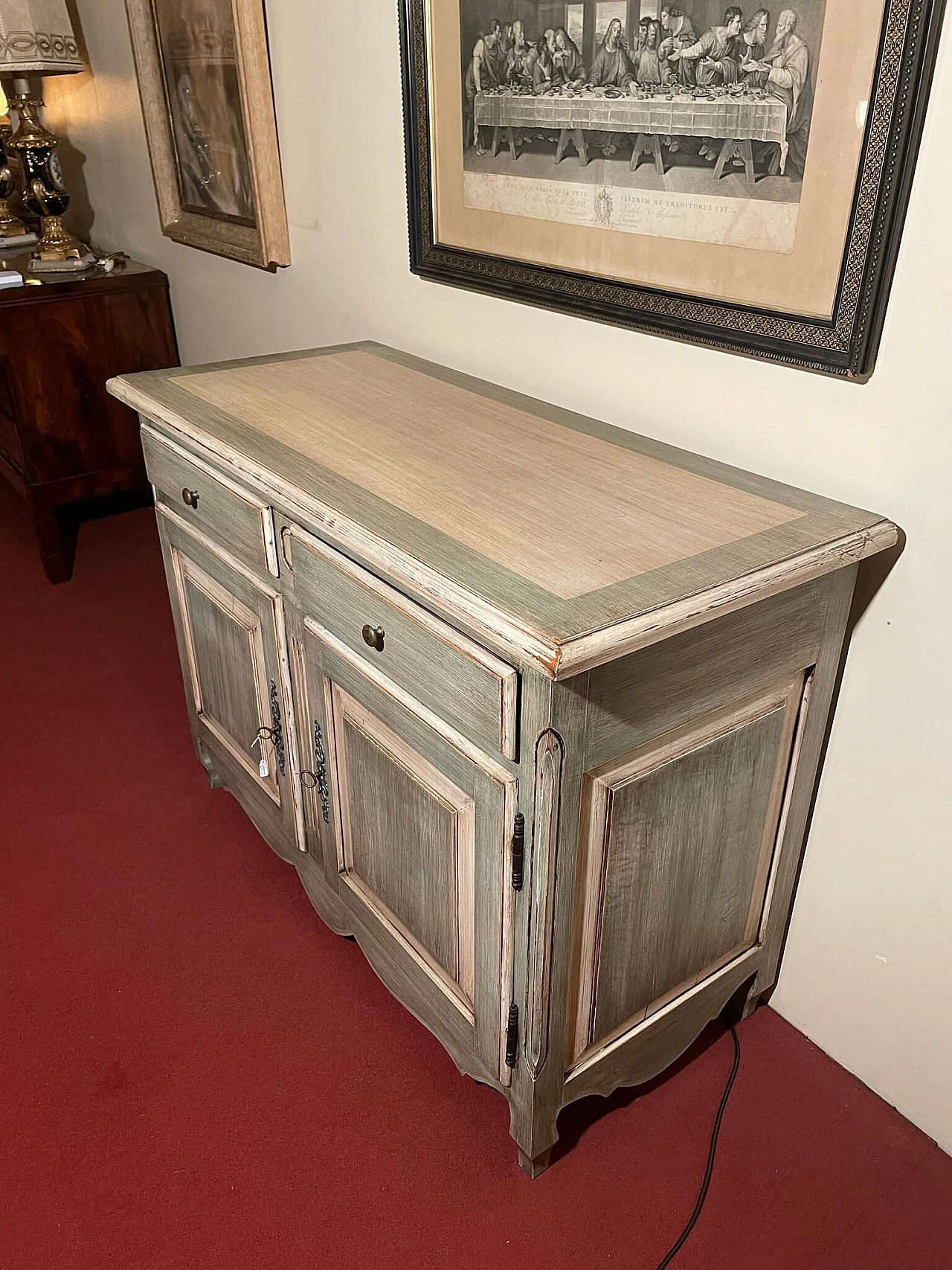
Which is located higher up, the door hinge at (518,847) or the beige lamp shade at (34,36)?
the beige lamp shade at (34,36)

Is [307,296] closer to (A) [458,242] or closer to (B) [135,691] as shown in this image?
(A) [458,242]

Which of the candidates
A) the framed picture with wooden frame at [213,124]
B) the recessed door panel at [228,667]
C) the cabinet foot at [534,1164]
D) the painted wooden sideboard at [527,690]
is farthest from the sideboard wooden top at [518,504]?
the cabinet foot at [534,1164]

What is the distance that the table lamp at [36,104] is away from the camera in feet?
8.36

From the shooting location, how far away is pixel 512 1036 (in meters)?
1.20

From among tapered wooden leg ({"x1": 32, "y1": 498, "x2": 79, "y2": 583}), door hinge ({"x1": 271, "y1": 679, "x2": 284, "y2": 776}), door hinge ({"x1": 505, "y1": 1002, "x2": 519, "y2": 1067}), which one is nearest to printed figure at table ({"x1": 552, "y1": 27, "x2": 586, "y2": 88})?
door hinge ({"x1": 271, "y1": 679, "x2": 284, "y2": 776})

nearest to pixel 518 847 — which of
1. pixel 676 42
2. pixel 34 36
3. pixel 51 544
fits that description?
pixel 676 42

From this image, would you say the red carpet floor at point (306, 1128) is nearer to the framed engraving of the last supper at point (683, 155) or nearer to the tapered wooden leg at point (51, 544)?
the framed engraving of the last supper at point (683, 155)

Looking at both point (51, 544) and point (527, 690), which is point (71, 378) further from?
point (527, 690)

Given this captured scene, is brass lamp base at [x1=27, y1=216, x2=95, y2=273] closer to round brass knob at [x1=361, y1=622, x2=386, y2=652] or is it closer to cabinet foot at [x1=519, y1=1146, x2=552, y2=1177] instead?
round brass knob at [x1=361, y1=622, x2=386, y2=652]

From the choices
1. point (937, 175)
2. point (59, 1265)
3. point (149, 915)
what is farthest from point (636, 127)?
point (59, 1265)

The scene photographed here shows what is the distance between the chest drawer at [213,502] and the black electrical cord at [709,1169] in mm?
1024

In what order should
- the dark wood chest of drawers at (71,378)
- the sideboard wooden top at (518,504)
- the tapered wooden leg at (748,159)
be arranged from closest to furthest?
the sideboard wooden top at (518,504), the tapered wooden leg at (748,159), the dark wood chest of drawers at (71,378)

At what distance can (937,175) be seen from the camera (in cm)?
99

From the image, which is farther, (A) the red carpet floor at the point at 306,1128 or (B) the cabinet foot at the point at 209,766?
(B) the cabinet foot at the point at 209,766
